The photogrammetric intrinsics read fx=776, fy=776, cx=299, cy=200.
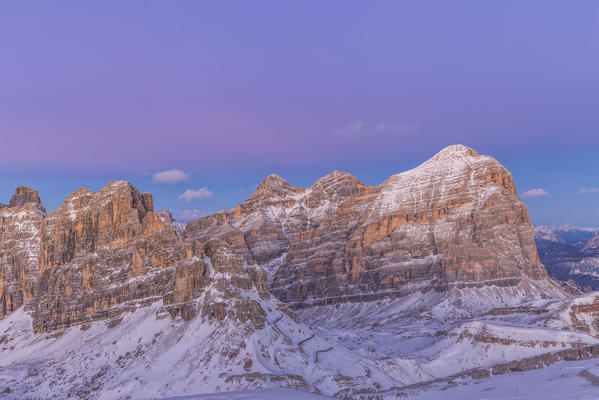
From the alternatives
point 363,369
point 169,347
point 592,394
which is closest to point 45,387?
point 169,347

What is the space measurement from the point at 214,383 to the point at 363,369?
39.8m

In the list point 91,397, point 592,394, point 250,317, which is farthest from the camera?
point 250,317

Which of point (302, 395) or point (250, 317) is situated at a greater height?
point (250, 317)

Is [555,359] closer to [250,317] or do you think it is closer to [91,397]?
[250,317]

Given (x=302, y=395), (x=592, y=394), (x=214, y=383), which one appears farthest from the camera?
(x=214, y=383)

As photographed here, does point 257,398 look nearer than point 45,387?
Yes

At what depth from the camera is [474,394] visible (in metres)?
105

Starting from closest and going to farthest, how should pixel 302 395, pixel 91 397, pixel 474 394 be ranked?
1. pixel 474 394
2. pixel 302 395
3. pixel 91 397

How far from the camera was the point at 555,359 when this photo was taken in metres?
179

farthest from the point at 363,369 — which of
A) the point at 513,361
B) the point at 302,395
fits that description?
the point at 302,395

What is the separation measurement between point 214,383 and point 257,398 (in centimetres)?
6006

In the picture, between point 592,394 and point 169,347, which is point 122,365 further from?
point 592,394

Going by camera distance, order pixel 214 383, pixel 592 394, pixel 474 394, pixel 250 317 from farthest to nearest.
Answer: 1. pixel 250 317
2. pixel 214 383
3. pixel 474 394
4. pixel 592 394

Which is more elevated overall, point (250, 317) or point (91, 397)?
point (250, 317)
